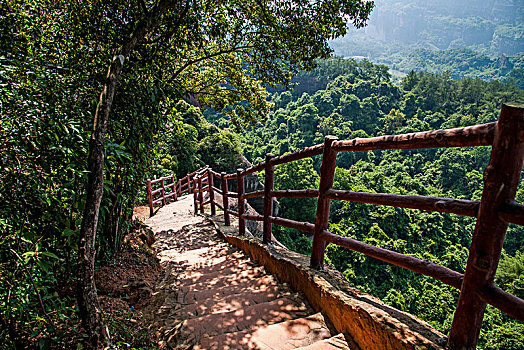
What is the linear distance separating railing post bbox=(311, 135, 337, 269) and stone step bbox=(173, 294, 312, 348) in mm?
399

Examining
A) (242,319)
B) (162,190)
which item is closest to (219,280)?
(242,319)

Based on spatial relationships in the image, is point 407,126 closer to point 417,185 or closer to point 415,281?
point 417,185

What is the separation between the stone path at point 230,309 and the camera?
1766mm

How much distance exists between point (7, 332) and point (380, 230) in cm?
2383

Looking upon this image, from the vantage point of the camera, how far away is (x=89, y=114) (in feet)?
7.08

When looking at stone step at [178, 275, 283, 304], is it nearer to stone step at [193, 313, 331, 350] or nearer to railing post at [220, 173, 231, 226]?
stone step at [193, 313, 331, 350]

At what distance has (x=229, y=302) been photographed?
251 cm

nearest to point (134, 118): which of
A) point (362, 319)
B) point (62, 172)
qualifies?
point (62, 172)

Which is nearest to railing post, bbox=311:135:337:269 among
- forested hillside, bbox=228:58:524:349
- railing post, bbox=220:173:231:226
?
railing post, bbox=220:173:231:226

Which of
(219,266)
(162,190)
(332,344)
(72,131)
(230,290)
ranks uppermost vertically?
(72,131)

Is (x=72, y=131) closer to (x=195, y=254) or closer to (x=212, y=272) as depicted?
(x=212, y=272)

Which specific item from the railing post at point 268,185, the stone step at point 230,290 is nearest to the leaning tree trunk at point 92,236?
the stone step at point 230,290

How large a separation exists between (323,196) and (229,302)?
135 centimetres

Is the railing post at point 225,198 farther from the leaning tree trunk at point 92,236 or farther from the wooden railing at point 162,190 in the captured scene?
the wooden railing at point 162,190
